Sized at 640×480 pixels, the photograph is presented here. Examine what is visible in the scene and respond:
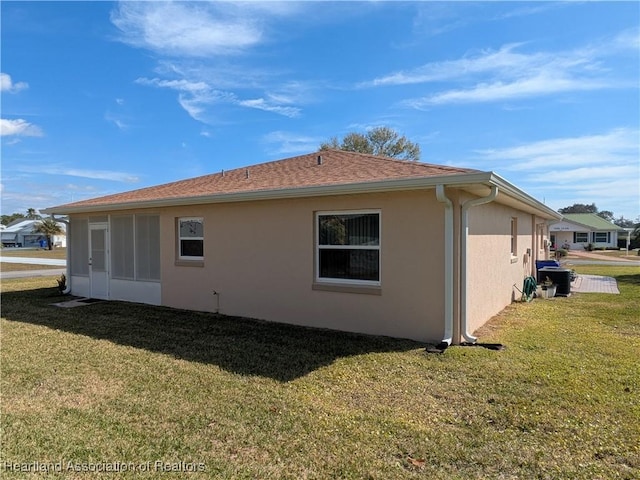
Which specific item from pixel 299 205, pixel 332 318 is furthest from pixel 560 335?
pixel 299 205

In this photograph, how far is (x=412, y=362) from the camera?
572 centimetres

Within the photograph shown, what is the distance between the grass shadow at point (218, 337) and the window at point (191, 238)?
4.63 feet

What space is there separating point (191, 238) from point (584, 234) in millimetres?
56395

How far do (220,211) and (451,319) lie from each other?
5.66 meters

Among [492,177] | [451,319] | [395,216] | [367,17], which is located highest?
[367,17]

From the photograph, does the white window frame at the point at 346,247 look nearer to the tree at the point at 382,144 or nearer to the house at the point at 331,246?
the house at the point at 331,246

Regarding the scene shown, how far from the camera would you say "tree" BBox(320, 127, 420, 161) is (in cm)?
3703

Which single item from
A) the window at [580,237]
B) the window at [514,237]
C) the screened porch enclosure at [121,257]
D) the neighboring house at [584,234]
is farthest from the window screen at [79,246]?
the window at [580,237]

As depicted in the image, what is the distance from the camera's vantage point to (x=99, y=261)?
12.3 meters

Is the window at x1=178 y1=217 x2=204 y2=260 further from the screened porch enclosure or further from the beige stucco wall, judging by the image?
the screened porch enclosure

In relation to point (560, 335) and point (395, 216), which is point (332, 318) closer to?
point (395, 216)

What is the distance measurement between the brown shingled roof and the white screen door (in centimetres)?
89

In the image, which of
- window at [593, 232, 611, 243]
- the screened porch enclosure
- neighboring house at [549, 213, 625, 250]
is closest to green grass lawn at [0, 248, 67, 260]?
the screened porch enclosure

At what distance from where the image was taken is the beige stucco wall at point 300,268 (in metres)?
6.82
